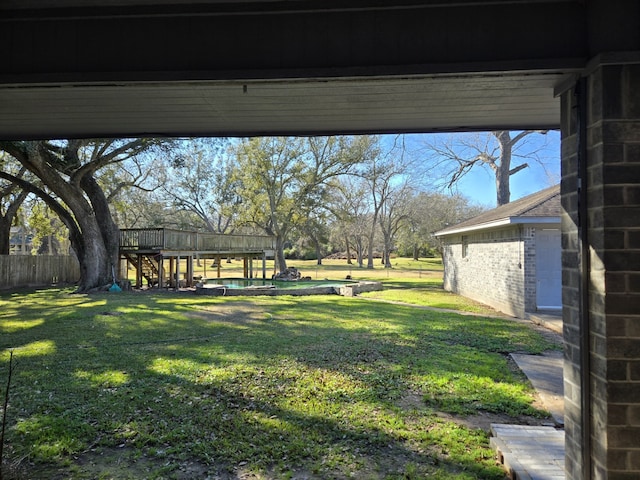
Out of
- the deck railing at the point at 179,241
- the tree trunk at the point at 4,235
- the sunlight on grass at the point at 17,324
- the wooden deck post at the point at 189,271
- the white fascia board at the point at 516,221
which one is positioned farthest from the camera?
the tree trunk at the point at 4,235

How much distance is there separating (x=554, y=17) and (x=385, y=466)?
11.2 feet

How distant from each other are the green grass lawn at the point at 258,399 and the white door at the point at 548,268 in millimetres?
2604

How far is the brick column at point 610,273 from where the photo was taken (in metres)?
2.23

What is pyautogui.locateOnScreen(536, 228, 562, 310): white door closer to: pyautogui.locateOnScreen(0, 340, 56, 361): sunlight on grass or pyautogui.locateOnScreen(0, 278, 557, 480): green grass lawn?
pyautogui.locateOnScreen(0, 278, 557, 480): green grass lawn

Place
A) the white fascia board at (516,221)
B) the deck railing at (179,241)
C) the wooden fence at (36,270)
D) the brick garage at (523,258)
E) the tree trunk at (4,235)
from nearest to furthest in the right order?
the white fascia board at (516,221) < the brick garage at (523,258) < the deck railing at (179,241) < the wooden fence at (36,270) < the tree trunk at (4,235)

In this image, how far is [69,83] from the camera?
2.64 metres

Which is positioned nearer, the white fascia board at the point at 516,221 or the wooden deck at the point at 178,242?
the white fascia board at the point at 516,221

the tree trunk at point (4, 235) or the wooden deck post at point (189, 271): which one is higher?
the tree trunk at point (4, 235)

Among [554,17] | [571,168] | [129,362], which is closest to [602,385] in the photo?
[571,168]

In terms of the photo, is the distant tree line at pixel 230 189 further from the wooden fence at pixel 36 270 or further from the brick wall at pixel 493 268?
the brick wall at pixel 493 268

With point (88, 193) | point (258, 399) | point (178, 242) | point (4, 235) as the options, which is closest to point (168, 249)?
point (178, 242)

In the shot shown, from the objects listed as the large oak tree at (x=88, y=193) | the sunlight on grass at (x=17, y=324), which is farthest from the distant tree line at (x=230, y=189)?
the sunlight on grass at (x=17, y=324)

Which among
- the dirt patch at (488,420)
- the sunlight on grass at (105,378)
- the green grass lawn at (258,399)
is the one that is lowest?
the dirt patch at (488,420)

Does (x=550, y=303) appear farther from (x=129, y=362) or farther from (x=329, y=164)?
(x=329, y=164)
